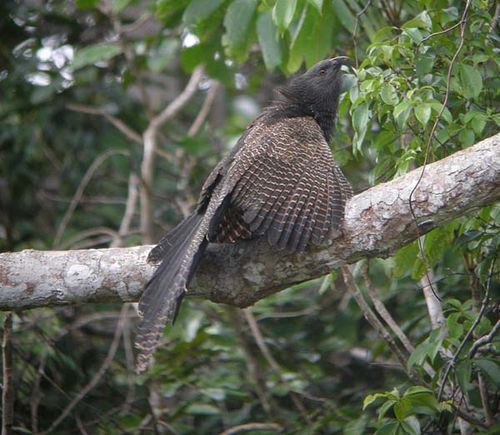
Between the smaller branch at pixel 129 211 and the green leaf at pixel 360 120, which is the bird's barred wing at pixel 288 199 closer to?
the green leaf at pixel 360 120

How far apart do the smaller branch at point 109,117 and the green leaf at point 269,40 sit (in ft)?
7.22

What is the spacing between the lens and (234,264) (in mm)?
3596

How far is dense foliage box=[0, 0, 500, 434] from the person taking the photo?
3.55 metres

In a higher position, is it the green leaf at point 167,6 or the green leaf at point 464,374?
the green leaf at point 167,6

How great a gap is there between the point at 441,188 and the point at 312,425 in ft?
6.35

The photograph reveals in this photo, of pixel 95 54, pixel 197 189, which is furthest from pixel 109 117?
pixel 197 189

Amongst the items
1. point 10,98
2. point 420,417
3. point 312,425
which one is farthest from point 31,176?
point 420,417

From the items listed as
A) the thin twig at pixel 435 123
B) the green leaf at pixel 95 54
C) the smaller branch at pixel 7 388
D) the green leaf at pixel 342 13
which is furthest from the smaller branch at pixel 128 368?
the green leaf at pixel 342 13

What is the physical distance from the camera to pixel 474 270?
3969mm

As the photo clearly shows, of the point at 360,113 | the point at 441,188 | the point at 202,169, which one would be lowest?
the point at 202,169

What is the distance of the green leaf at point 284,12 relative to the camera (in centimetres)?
358

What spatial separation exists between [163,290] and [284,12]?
1.32 metres

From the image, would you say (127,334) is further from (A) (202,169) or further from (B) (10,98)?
(B) (10,98)

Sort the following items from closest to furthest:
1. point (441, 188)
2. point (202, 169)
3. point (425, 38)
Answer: point (441, 188) < point (425, 38) < point (202, 169)
